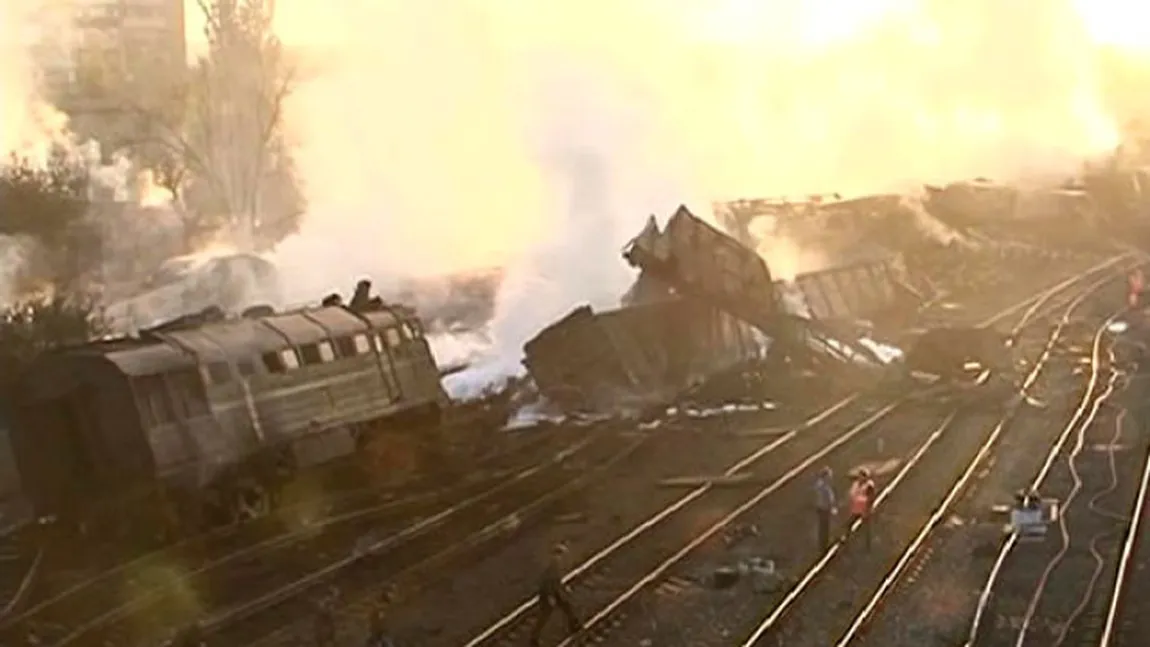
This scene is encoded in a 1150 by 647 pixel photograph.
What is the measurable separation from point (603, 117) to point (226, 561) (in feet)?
76.5

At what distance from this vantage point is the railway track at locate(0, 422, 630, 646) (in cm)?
1681

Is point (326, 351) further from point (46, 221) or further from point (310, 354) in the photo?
point (46, 221)

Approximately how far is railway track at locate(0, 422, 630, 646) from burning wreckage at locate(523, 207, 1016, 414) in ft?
17.0

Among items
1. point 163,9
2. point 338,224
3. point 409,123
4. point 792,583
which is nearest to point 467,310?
point 338,224

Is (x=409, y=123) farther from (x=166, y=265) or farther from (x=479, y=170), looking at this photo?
(x=166, y=265)

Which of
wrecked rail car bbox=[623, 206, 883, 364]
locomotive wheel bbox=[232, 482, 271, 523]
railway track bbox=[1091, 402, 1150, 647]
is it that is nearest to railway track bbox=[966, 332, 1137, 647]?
railway track bbox=[1091, 402, 1150, 647]

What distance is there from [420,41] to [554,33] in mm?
5791

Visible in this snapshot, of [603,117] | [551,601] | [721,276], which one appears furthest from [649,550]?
[603,117]

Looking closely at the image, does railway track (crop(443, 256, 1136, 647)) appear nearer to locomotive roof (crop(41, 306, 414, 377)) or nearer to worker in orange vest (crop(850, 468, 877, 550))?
worker in orange vest (crop(850, 468, 877, 550))

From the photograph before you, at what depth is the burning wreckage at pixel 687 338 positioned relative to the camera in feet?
98.6

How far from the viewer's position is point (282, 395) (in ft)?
75.4

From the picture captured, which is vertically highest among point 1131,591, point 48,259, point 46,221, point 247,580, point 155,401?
point 46,221

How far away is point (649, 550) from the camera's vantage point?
19.2 meters

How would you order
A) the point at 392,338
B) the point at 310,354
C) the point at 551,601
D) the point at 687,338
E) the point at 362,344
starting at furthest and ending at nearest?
the point at 687,338 < the point at 392,338 < the point at 362,344 < the point at 310,354 < the point at 551,601
